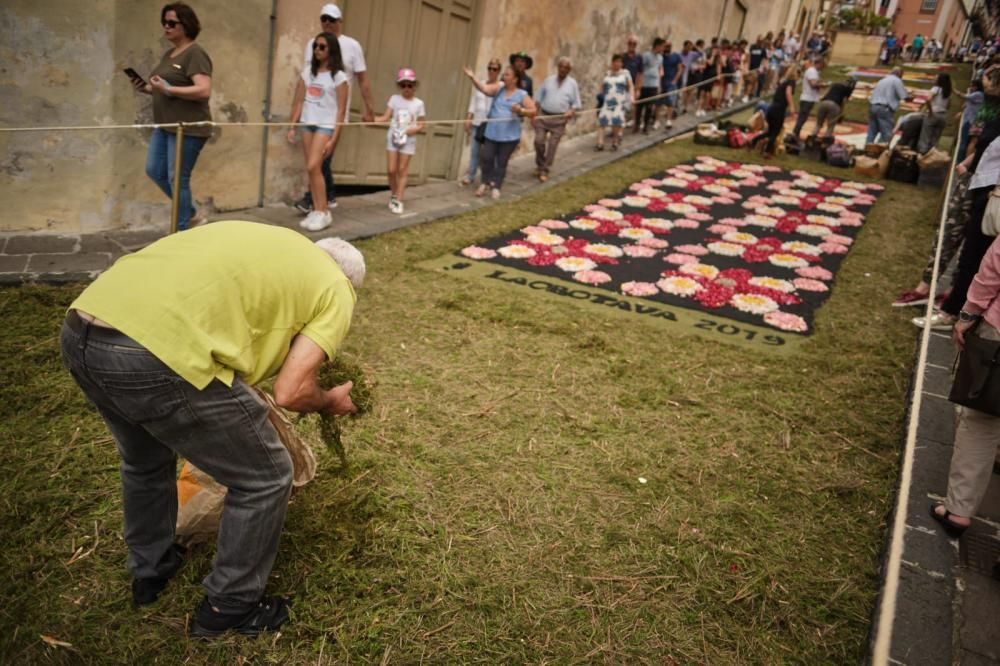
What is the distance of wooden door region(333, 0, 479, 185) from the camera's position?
26.2 feet

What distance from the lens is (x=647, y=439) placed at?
3732mm

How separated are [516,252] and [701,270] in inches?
70.6

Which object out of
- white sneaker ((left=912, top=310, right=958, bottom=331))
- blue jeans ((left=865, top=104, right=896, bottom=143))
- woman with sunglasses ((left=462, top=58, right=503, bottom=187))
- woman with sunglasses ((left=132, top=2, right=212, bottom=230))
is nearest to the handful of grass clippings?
woman with sunglasses ((left=132, top=2, right=212, bottom=230))

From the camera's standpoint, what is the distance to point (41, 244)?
215 inches

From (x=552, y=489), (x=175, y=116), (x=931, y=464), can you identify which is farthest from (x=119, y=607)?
(x=175, y=116)

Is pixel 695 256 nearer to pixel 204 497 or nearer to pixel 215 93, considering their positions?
pixel 215 93

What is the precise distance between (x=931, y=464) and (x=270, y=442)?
3287 millimetres

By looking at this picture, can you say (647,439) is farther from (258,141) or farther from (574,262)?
(258,141)

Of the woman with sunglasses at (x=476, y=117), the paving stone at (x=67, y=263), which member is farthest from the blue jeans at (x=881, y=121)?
the paving stone at (x=67, y=263)

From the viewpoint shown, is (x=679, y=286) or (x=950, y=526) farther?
(x=679, y=286)

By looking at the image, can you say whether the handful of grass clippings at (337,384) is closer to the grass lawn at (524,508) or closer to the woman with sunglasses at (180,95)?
the grass lawn at (524,508)

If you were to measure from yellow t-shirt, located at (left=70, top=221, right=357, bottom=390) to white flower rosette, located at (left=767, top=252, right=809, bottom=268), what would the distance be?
6133 millimetres

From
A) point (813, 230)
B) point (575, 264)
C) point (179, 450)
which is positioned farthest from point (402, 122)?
point (179, 450)

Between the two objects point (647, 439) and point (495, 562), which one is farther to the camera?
point (647, 439)
